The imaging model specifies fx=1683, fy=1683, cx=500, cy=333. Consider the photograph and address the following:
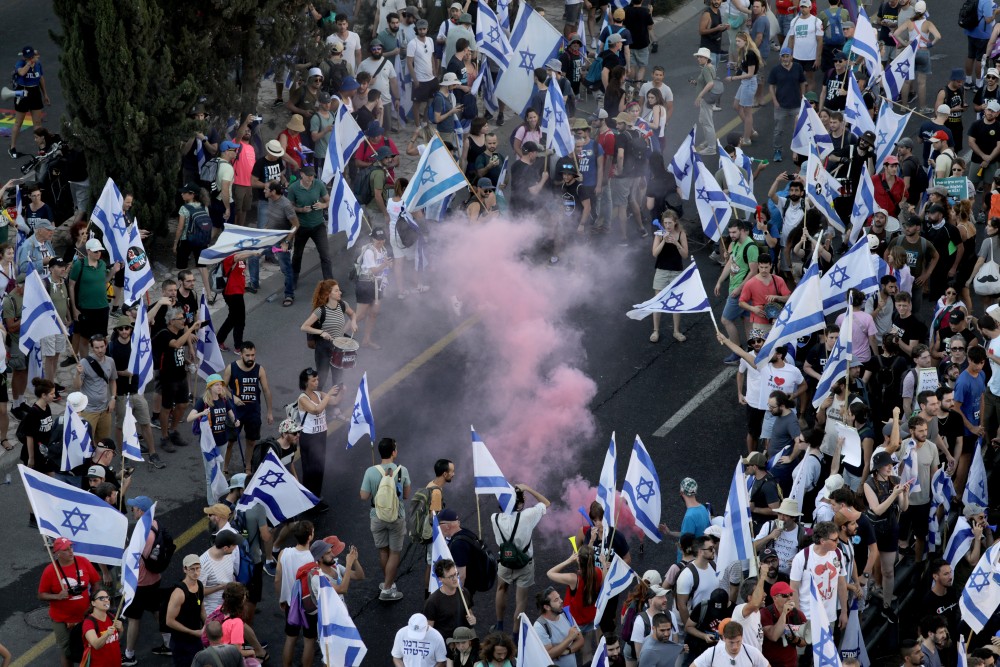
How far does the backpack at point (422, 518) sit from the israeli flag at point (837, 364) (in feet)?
14.1

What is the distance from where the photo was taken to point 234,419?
699 inches

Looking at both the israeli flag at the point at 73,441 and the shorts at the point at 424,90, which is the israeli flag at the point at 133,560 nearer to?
the israeli flag at the point at 73,441

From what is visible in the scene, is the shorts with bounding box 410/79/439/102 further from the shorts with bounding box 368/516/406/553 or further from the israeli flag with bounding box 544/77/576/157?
the shorts with bounding box 368/516/406/553

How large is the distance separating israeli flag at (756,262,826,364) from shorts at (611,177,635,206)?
210 inches

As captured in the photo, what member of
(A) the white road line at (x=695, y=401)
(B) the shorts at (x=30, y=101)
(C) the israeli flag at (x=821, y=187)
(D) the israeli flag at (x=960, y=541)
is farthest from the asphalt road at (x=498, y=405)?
(B) the shorts at (x=30, y=101)

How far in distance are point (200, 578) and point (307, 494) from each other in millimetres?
1625

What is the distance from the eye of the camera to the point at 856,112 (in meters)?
22.9

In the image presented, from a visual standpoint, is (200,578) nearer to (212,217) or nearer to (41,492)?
(41,492)

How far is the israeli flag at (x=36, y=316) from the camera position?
59.7ft

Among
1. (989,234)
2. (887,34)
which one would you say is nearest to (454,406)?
(989,234)

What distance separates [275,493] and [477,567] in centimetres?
215

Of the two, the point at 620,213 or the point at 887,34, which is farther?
the point at 887,34

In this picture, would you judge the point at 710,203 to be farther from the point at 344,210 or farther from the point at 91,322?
the point at 91,322

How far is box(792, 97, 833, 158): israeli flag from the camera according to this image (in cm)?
2270
